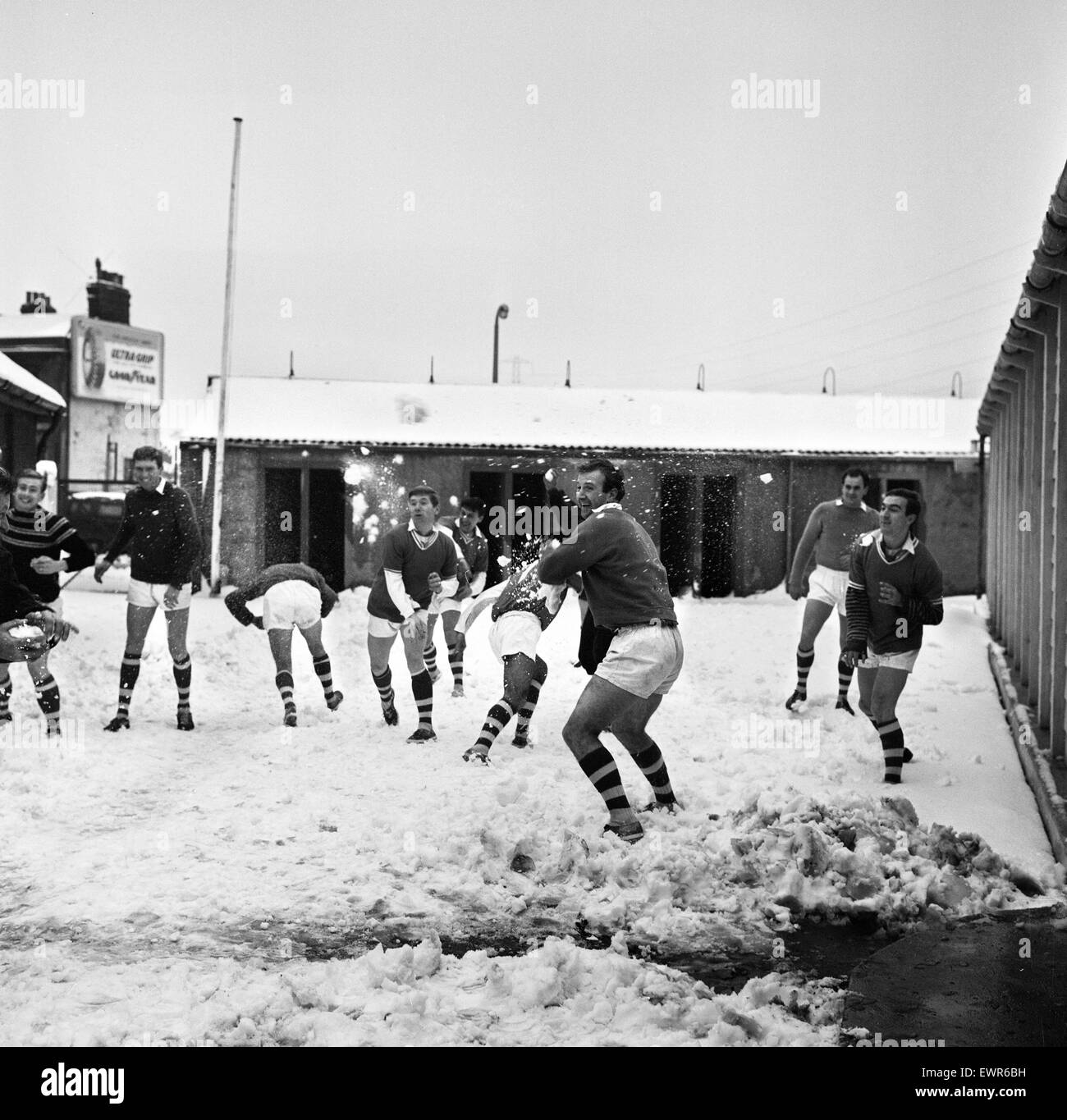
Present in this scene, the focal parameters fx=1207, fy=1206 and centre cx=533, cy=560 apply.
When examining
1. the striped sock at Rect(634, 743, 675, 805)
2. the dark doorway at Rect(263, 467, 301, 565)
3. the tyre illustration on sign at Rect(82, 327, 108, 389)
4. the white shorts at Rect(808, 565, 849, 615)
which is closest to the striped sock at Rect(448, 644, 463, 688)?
the white shorts at Rect(808, 565, 849, 615)

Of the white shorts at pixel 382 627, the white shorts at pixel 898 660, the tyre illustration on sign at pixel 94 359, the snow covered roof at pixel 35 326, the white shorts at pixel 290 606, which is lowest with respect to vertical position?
the white shorts at pixel 898 660

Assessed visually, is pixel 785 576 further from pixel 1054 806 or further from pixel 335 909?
pixel 335 909

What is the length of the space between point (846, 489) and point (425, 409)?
46.7 ft

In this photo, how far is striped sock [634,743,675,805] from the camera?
6.37 metres

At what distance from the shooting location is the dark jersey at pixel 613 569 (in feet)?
20.0

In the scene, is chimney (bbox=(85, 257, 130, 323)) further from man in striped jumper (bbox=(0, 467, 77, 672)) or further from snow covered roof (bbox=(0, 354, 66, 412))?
man in striped jumper (bbox=(0, 467, 77, 672))

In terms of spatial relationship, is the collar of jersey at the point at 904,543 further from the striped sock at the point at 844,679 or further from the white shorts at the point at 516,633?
the white shorts at the point at 516,633

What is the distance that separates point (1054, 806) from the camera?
6176 millimetres

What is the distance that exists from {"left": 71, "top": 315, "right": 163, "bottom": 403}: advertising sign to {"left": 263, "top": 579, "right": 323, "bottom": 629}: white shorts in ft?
78.9

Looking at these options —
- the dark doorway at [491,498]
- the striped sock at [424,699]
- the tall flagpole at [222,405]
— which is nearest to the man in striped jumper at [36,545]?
the striped sock at [424,699]

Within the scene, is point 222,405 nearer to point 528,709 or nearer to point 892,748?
point 528,709

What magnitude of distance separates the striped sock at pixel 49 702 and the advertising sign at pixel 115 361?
2449 cm

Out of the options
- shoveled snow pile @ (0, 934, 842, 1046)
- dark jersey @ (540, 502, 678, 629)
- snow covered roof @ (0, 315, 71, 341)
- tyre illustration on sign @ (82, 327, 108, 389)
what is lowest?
shoveled snow pile @ (0, 934, 842, 1046)
